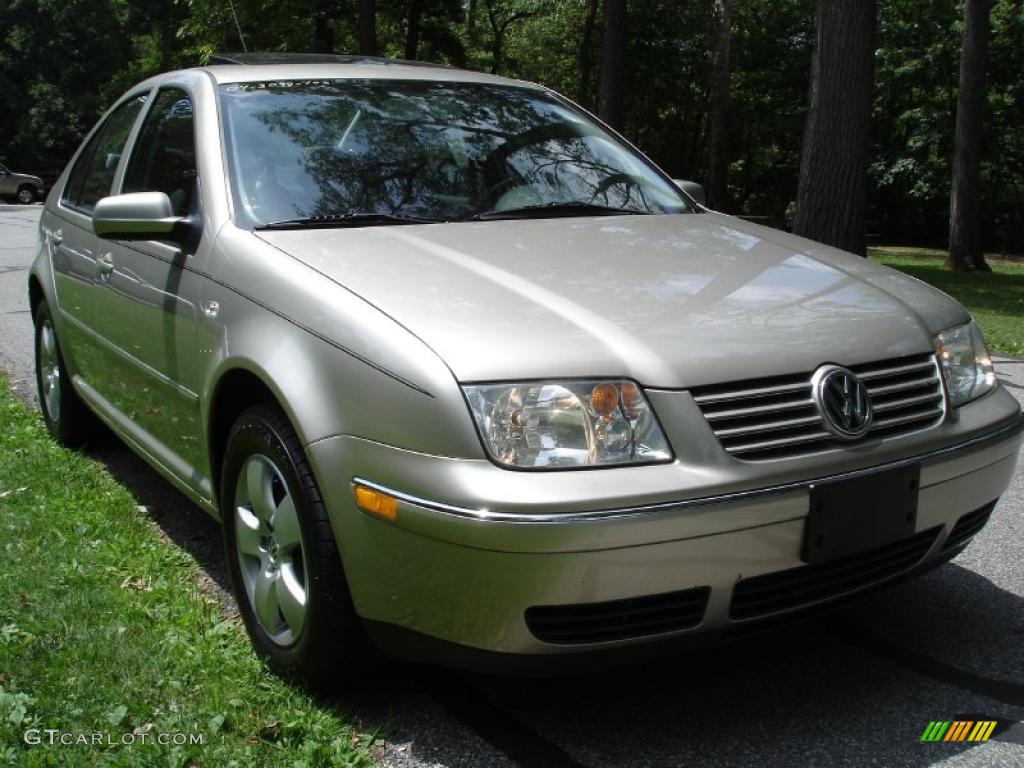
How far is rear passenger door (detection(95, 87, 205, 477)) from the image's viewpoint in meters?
3.40

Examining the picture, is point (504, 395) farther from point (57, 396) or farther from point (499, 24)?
point (499, 24)

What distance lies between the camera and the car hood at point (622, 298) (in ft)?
8.14

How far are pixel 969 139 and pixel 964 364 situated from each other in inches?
680

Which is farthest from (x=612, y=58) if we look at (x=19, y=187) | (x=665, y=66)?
(x=19, y=187)

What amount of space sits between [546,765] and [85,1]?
51379 millimetres

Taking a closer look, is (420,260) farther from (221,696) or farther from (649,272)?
(221,696)

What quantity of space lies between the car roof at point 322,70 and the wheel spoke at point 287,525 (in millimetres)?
1708

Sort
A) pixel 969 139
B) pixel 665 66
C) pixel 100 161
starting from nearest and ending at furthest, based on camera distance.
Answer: pixel 100 161, pixel 969 139, pixel 665 66

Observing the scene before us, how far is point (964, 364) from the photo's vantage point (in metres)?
3.07

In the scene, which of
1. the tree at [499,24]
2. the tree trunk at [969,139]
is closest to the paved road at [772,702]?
the tree trunk at [969,139]

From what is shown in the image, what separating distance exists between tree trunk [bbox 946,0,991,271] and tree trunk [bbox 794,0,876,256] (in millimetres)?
8728

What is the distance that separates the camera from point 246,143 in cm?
350

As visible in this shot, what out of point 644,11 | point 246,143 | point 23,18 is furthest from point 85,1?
point 246,143

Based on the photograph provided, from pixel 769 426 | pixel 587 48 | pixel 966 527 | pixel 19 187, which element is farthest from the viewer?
pixel 19 187
